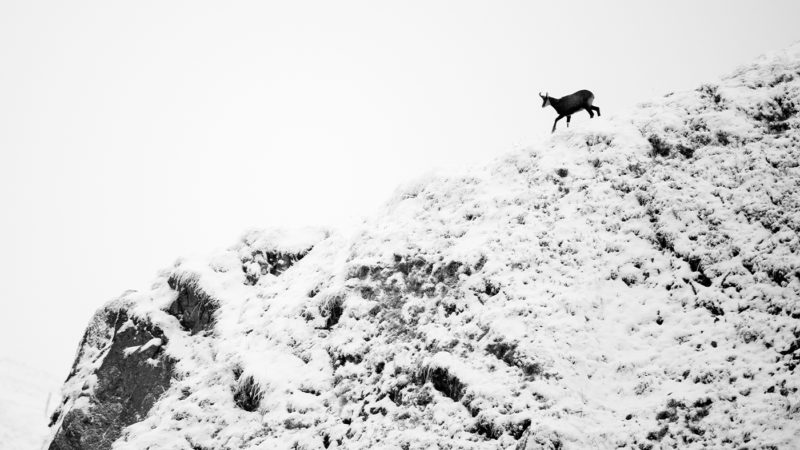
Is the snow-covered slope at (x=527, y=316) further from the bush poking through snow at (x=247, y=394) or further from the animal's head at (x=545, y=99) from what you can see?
the animal's head at (x=545, y=99)

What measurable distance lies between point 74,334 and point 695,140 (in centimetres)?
20252

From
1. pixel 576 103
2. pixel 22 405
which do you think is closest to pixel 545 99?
pixel 576 103

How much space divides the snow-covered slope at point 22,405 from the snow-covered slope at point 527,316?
36.6ft

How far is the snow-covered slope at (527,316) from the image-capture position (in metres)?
8.84

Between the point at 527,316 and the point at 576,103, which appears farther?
the point at 576,103

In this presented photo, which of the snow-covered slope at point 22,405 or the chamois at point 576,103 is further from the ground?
the chamois at point 576,103

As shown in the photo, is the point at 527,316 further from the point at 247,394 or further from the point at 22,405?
the point at 22,405

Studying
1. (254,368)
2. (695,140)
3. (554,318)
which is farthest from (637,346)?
(254,368)

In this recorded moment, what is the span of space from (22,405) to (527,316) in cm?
4528

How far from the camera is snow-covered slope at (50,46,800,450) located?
29.0 feet

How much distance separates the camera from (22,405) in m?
39.5

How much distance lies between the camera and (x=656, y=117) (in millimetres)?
14625

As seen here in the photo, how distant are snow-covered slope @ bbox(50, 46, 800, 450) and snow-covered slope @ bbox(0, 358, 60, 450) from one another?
11.1m

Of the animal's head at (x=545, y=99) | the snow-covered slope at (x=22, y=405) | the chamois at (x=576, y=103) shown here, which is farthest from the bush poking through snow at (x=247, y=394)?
the snow-covered slope at (x=22, y=405)
